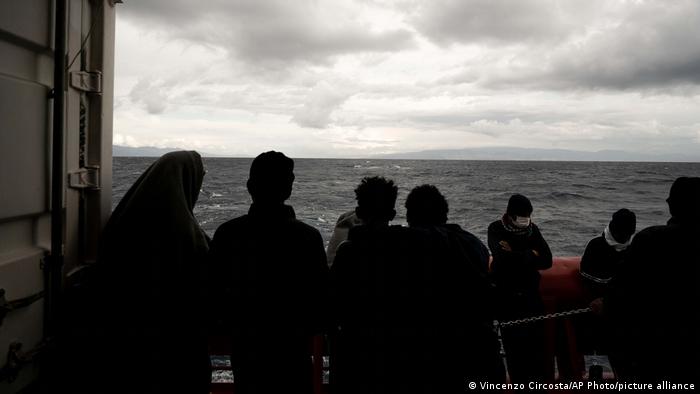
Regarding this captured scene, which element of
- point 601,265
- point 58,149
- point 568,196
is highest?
point 58,149

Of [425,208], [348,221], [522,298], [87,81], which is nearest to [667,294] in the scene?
[522,298]

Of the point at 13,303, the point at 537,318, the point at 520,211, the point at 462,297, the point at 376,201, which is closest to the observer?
the point at 13,303

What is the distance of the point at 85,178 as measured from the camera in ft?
8.81

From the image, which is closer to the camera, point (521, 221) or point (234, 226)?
point (234, 226)

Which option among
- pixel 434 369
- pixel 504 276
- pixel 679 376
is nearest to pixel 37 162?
pixel 434 369

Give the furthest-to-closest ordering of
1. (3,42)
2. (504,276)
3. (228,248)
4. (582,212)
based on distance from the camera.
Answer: (582,212), (504,276), (228,248), (3,42)

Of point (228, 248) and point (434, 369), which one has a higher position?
point (228, 248)

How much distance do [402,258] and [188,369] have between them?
122 centimetres

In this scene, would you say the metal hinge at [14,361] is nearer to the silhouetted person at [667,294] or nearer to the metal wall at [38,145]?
the metal wall at [38,145]

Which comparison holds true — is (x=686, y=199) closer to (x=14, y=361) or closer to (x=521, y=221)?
(x=521, y=221)

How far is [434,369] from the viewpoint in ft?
7.78

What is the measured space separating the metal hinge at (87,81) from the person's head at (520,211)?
2.83 m

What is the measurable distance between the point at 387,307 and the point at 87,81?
2.07 meters

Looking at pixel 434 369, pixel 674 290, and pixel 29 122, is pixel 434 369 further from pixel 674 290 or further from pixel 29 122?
pixel 29 122
